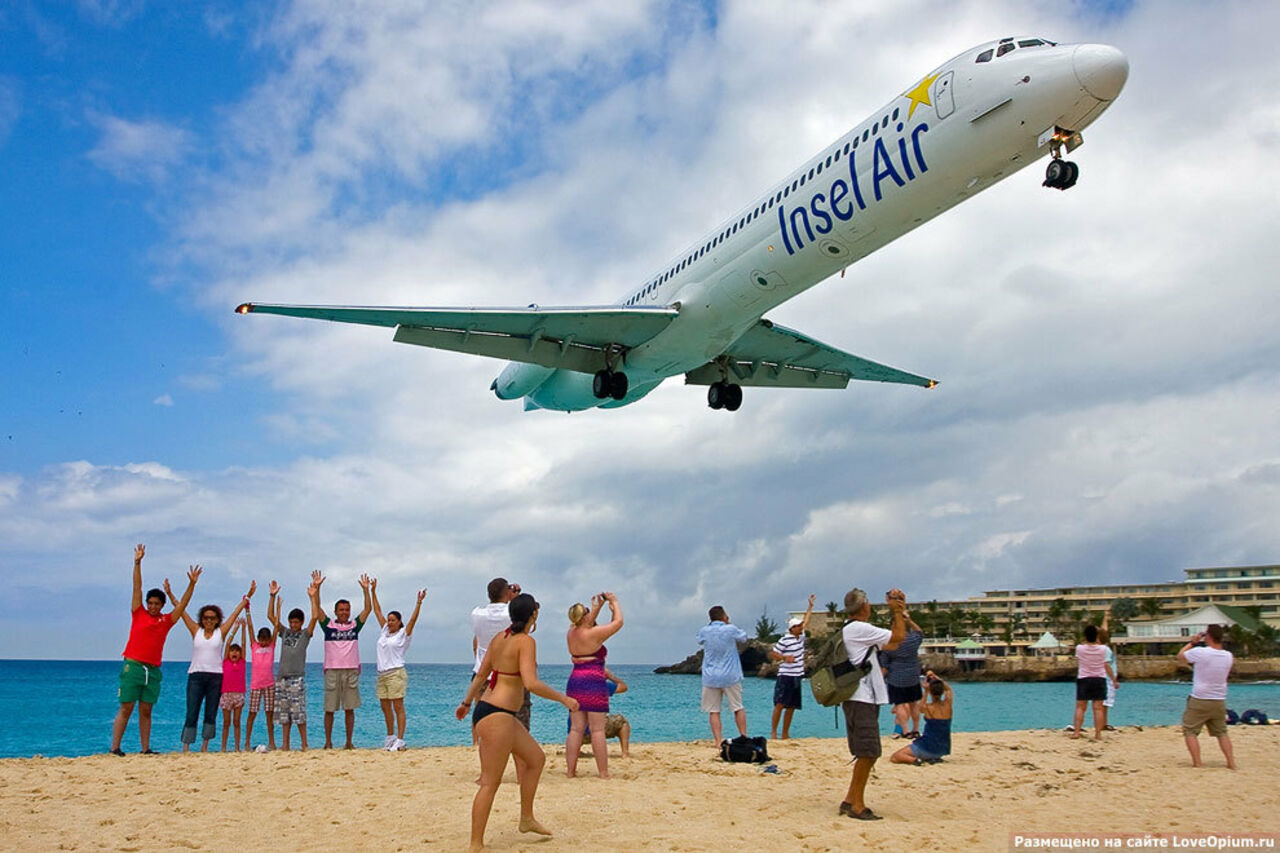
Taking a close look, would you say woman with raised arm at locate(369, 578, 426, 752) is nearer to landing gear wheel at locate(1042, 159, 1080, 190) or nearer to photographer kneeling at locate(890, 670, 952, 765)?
photographer kneeling at locate(890, 670, 952, 765)

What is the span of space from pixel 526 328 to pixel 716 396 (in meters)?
5.91

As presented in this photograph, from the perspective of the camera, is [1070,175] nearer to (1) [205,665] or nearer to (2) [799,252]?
(2) [799,252]

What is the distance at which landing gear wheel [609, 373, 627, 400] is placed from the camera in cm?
2186

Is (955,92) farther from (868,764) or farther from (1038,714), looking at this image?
(1038,714)

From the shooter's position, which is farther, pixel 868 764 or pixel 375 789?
pixel 375 789

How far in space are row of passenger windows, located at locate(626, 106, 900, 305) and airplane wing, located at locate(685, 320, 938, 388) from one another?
2605 mm

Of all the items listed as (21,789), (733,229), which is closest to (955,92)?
(733,229)

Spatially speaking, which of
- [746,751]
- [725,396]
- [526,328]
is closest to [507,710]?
[746,751]

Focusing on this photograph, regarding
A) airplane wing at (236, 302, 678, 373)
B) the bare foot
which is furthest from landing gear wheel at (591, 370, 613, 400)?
the bare foot

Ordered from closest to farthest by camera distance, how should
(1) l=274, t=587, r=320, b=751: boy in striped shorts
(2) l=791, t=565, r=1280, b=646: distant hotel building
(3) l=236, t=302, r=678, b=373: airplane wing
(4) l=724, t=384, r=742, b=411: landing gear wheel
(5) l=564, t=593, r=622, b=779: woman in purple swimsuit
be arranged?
(5) l=564, t=593, r=622, b=779: woman in purple swimsuit < (1) l=274, t=587, r=320, b=751: boy in striped shorts < (3) l=236, t=302, r=678, b=373: airplane wing < (4) l=724, t=384, r=742, b=411: landing gear wheel < (2) l=791, t=565, r=1280, b=646: distant hotel building

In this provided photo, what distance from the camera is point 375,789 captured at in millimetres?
9383

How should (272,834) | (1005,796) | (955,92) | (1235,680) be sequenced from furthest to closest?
(1235,680) → (955,92) → (1005,796) → (272,834)

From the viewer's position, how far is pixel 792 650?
1352 cm

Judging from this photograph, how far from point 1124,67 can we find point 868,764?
1064 centimetres
